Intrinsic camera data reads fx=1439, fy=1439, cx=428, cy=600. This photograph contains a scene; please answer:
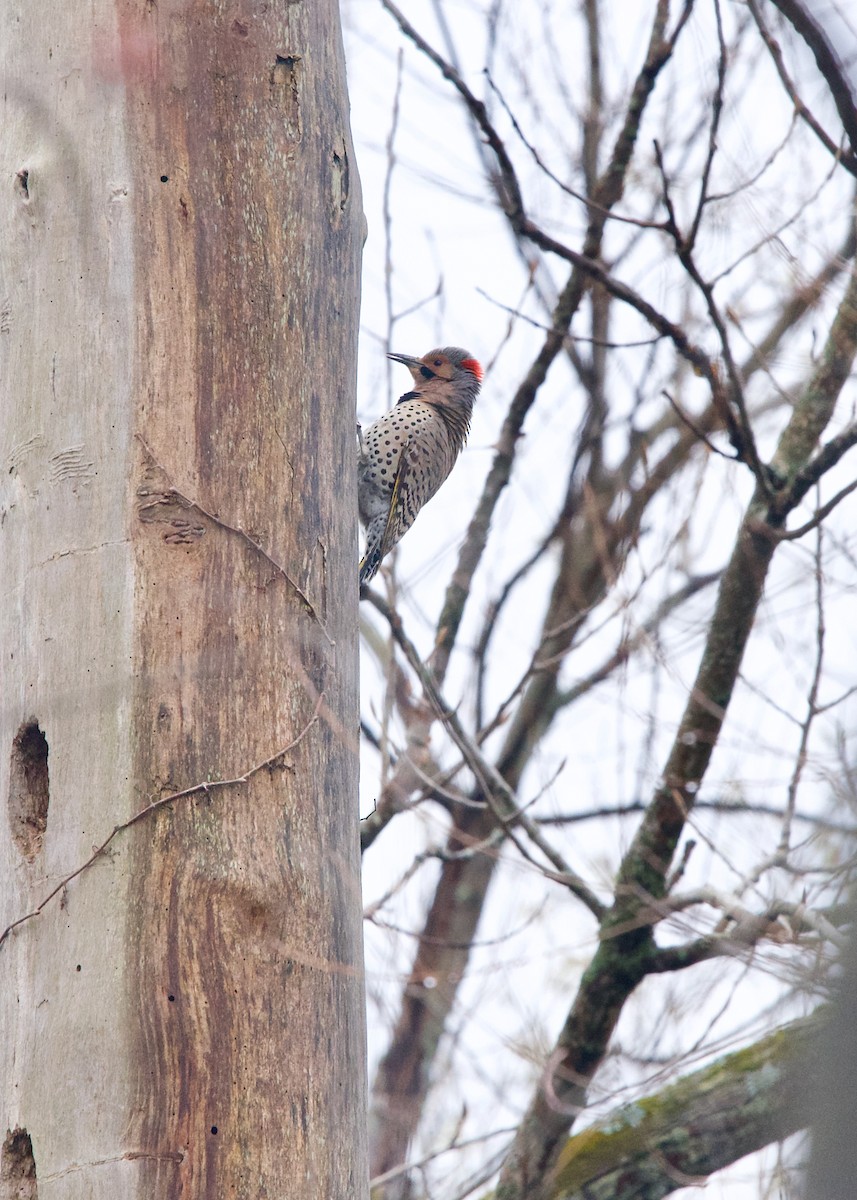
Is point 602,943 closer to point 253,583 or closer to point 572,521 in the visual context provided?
point 253,583

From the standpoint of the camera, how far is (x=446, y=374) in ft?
20.8

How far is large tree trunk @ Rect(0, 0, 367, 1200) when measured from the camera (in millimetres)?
2361

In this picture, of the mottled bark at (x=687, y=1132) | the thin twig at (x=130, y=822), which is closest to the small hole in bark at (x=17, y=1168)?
the thin twig at (x=130, y=822)

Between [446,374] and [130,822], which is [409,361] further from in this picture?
[130,822]

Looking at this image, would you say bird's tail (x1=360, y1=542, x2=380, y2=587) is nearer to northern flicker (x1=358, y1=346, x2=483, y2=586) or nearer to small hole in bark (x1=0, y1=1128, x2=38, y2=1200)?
northern flicker (x1=358, y1=346, x2=483, y2=586)

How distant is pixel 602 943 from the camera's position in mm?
4371

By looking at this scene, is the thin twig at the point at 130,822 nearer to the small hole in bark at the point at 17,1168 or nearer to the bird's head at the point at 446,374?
the small hole in bark at the point at 17,1168

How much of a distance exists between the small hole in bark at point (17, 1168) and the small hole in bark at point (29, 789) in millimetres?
461

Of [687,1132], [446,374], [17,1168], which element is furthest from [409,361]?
[17,1168]

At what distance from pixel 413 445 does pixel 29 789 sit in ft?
11.8

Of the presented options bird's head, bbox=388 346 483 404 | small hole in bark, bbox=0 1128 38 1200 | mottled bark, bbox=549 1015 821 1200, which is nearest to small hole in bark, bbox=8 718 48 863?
small hole in bark, bbox=0 1128 38 1200

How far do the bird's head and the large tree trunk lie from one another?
333 cm

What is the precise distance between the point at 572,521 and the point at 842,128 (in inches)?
157

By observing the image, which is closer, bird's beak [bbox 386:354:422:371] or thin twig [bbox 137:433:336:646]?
thin twig [bbox 137:433:336:646]
